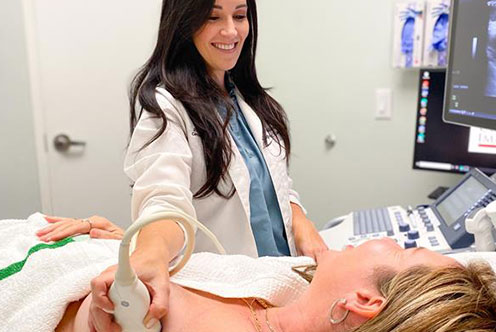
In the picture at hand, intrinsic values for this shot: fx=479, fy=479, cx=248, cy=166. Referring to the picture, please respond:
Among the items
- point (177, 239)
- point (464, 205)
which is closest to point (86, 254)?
point (177, 239)

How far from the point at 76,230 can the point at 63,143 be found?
1.16 metres

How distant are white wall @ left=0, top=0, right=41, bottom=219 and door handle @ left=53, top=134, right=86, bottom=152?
4.1 inches

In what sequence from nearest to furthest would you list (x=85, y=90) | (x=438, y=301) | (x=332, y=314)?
(x=438, y=301)
(x=332, y=314)
(x=85, y=90)

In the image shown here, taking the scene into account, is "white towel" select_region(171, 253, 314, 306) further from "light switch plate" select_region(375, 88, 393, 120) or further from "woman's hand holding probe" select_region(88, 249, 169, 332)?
"light switch plate" select_region(375, 88, 393, 120)

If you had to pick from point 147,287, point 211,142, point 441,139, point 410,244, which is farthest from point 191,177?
point 441,139

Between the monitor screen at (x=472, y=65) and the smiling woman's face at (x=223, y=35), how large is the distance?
66cm

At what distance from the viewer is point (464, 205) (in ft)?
4.53

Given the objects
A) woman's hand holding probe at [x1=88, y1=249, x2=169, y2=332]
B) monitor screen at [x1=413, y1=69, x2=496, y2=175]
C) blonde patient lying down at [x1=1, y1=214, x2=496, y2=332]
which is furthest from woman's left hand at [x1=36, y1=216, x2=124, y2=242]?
monitor screen at [x1=413, y1=69, x2=496, y2=175]

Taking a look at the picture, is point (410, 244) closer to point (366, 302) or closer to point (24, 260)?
point (366, 302)

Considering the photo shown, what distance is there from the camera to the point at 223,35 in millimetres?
1236

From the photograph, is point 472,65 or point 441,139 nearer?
point 472,65

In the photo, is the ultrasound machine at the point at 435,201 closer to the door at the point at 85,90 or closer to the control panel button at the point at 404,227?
the control panel button at the point at 404,227

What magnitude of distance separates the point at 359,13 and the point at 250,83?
948 millimetres

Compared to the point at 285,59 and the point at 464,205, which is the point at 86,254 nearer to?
the point at 464,205
